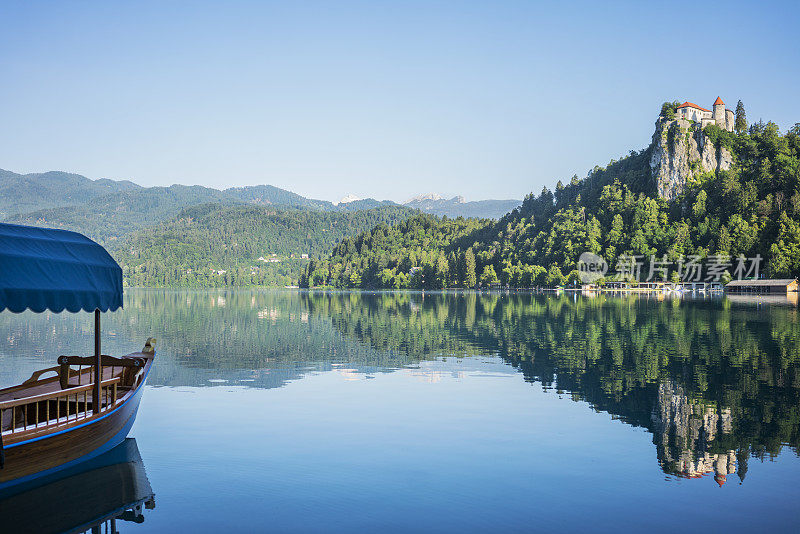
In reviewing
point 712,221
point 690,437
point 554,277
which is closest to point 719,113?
point 712,221

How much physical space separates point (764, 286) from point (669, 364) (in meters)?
127

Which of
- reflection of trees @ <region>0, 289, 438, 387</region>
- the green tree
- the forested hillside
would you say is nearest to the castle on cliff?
the forested hillside

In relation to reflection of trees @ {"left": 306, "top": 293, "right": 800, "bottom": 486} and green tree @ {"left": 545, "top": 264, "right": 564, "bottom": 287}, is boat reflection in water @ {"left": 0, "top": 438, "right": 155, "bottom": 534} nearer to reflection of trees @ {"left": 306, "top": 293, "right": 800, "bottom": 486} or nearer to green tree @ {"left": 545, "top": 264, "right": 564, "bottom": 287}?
reflection of trees @ {"left": 306, "top": 293, "right": 800, "bottom": 486}

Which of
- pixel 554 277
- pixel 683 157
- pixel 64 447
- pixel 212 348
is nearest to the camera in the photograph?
pixel 64 447

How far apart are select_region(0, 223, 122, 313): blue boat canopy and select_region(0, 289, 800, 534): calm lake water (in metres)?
4.66

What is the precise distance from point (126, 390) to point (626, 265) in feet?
572

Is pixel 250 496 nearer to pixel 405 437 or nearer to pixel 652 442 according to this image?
pixel 405 437

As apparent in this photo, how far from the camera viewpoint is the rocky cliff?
18850 centimetres

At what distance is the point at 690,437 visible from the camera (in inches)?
721

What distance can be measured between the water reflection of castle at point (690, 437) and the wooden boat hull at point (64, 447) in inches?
542

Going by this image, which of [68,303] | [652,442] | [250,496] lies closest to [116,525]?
[250,496]

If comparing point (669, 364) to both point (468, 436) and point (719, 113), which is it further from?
point (719, 113)

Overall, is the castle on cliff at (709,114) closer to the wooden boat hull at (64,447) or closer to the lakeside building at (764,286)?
the lakeside building at (764,286)

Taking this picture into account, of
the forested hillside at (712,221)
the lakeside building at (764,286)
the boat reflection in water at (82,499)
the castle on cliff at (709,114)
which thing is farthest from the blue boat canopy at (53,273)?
the castle on cliff at (709,114)
